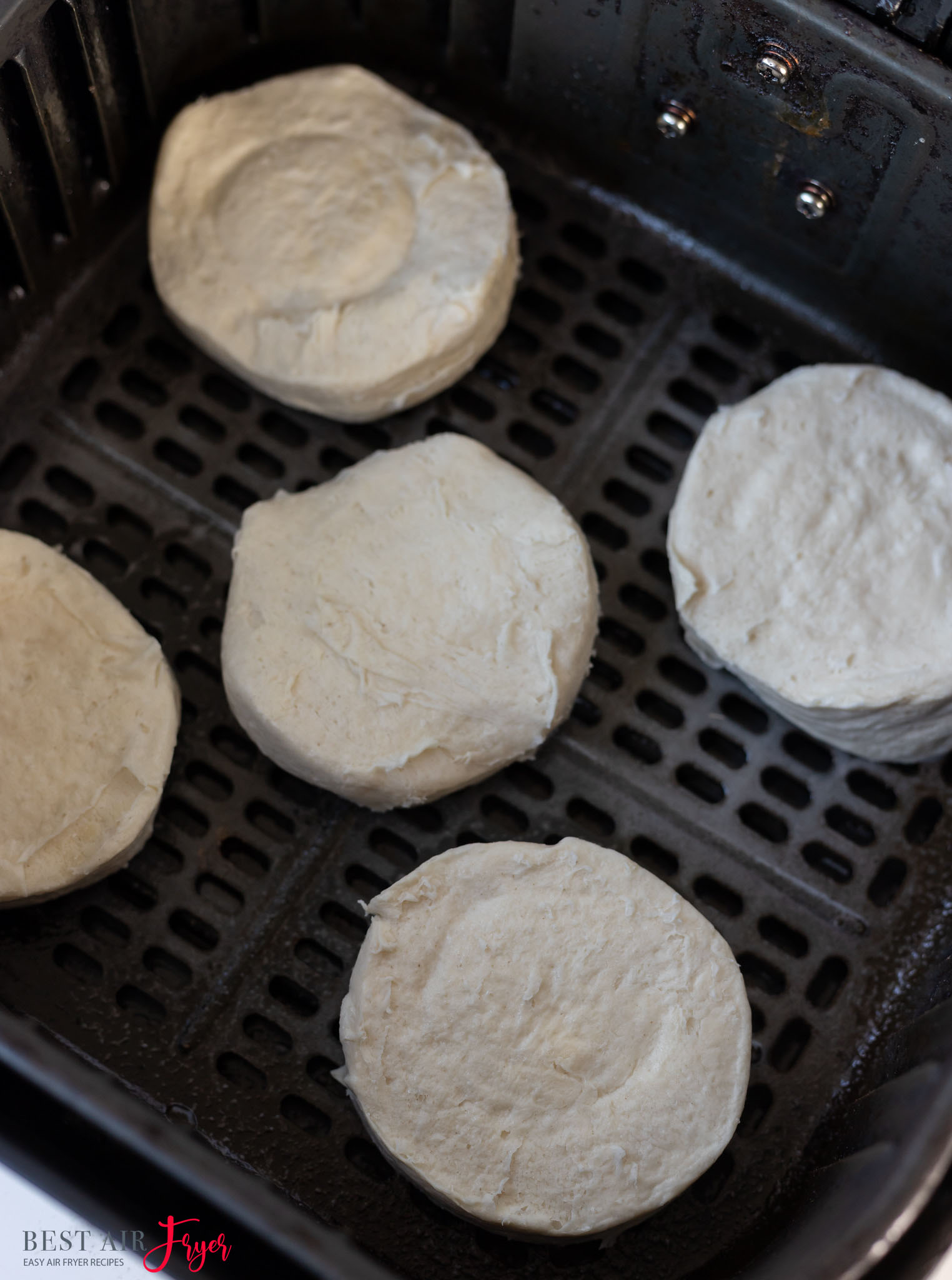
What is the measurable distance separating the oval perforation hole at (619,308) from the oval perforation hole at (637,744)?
1.88 ft

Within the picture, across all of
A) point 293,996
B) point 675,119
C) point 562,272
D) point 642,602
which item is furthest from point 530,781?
point 675,119

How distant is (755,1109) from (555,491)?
2.60 feet

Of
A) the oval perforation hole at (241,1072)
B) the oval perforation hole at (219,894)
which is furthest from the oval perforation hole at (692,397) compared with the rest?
the oval perforation hole at (241,1072)

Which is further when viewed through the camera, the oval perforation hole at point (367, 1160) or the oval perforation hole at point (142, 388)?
the oval perforation hole at point (142, 388)

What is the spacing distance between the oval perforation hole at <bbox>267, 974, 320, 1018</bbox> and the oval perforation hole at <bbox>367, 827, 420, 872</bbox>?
178 millimetres

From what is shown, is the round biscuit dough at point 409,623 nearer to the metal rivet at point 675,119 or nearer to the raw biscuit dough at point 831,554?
the raw biscuit dough at point 831,554

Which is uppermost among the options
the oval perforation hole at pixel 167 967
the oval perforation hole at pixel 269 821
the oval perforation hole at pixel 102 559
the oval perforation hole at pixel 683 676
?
the oval perforation hole at pixel 102 559

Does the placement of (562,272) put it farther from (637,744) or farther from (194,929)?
(194,929)

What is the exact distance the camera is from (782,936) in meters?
1.55

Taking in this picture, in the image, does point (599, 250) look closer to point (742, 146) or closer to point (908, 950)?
point (742, 146)

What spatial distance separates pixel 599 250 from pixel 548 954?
0.98 m

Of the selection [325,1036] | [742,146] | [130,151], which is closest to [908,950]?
[325,1036]

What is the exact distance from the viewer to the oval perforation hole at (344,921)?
1.53 meters

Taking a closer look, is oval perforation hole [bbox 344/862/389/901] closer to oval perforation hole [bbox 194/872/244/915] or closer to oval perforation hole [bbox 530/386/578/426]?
oval perforation hole [bbox 194/872/244/915]
